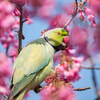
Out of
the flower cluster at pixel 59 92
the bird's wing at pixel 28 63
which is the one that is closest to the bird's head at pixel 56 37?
the bird's wing at pixel 28 63

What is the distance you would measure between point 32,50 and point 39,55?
0.12m

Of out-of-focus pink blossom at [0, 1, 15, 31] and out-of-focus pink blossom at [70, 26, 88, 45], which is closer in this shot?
out-of-focus pink blossom at [0, 1, 15, 31]

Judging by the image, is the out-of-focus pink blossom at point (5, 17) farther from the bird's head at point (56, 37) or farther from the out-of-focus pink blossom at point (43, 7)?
the bird's head at point (56, 37)

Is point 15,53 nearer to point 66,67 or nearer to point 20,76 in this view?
point 20,76

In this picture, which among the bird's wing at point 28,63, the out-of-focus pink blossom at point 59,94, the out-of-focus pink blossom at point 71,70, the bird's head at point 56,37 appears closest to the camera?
the out-of-focus pink blossom at point 59,94

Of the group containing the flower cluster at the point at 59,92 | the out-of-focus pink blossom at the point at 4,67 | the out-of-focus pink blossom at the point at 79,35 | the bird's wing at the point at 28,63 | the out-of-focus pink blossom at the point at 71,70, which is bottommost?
the bird's wing at the point at 28,63

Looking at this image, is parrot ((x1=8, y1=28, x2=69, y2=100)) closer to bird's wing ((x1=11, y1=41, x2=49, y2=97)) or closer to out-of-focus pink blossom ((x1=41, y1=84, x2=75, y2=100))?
bird's wing ((x1=11, y1=41, x2=49, y2=97))

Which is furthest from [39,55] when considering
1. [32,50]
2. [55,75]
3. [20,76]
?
[55,75]

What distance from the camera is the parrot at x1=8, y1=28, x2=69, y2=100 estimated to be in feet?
9.40

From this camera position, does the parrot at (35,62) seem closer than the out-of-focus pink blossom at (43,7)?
No

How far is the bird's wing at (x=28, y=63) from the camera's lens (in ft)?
9.32

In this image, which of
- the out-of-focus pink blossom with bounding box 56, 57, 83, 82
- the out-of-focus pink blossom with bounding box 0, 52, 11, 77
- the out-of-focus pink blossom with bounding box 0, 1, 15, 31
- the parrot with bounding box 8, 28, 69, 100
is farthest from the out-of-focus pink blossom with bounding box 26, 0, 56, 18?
the parrot with bounding box 8, 28, 69, 100

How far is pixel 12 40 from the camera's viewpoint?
3264 mm

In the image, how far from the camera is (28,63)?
2967 millimetres
